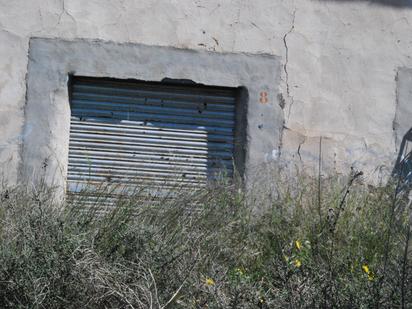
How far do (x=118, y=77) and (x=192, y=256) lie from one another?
236cm

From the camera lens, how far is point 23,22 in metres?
7.38

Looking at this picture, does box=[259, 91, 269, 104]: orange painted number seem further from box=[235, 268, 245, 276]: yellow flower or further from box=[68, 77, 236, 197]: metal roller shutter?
box=[235, 268, 245, 276]: yellow flower

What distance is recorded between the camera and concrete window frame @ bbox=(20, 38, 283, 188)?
24.1 feet

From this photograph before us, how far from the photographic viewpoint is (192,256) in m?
5.65

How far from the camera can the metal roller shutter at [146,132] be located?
7.57m

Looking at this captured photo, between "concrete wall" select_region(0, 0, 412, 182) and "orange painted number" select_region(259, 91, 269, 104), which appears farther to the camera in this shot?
"orange painted number" select_region(259, 91, 269, 104)

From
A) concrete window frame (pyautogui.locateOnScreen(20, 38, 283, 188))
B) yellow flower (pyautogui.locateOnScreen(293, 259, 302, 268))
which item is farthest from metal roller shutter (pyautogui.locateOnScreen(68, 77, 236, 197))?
yellow flower (pyautogui.locateOnScreen(293, 259, 302, 268))

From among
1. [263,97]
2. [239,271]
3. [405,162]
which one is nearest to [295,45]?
[263,97]

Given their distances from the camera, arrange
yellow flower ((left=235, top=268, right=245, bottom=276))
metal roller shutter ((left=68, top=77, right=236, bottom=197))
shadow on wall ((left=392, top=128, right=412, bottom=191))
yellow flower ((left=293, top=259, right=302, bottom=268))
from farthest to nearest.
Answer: shadow on wall ((left=392, top=128, right=412, bottom=191)), metal roller shutter ((left=68, top=77, right=236, bottom=197)), yellow flower ((left=235, top=268, right=245, bottom=276)), yellow flower ((left=293, top=259, right=302, bottom=268))

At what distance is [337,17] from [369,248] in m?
2.34

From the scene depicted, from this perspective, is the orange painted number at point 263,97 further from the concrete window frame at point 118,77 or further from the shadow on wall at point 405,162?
the shadow on wall at point 405,162

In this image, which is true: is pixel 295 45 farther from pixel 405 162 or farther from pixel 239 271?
pixel 239 271

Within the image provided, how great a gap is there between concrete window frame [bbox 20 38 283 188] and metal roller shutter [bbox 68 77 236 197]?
0.16 metres

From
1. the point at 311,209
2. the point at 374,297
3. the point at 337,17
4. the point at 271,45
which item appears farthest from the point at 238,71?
the point at 374,297
